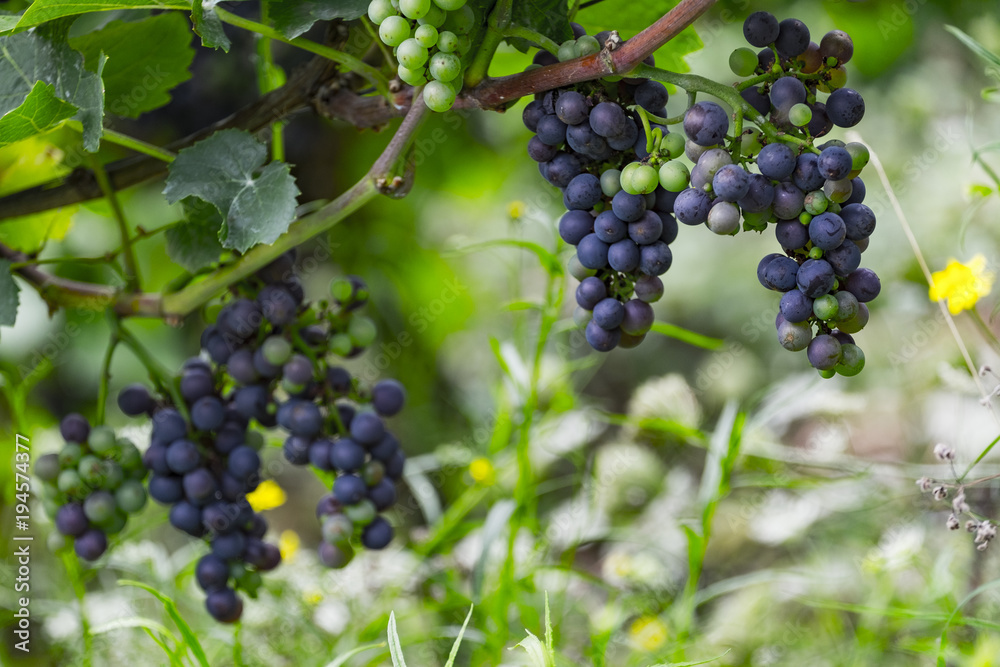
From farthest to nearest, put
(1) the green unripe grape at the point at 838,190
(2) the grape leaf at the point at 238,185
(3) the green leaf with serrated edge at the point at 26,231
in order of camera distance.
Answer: (3) the green leaf with serrated edge at the point at 26,231, (2) the grape leaf at the point at 238,185, (1) the green unripe grape at the point at 838,190

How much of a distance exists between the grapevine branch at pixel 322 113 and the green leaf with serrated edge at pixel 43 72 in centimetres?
9

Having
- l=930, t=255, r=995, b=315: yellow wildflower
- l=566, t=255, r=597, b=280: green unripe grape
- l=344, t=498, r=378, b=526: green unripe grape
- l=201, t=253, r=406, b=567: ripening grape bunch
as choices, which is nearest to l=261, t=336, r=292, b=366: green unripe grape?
l=201, t=253, r=406, b=567: ripening grape bunch

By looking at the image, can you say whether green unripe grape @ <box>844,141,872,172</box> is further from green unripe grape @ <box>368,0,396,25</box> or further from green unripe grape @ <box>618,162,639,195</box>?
green unripe grape @ <box>368,0,396,25</box>

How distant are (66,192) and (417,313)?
579mm

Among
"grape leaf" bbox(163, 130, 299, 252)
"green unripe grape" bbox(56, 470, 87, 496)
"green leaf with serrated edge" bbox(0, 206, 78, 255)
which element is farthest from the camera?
"green leaf with serrated edge" bbox(0, 206, 78, 255)

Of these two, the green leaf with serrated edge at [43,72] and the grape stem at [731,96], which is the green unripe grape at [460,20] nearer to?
the grape stem at [731,96]

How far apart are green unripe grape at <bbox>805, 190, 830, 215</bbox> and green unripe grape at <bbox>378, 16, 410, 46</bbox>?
19 centimetres

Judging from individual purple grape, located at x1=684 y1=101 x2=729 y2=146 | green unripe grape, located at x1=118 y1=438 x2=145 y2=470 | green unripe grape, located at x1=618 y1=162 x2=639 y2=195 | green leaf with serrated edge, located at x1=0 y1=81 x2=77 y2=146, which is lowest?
green unripe grape, located at x1=118 y1=438 x2=145 y2=470

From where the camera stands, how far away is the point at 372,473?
1.70 ft

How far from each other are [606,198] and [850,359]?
0.44 feet

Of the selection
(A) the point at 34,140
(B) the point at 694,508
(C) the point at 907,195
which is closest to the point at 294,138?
(A) the point at 34,140

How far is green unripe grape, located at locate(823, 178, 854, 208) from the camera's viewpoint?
31 centimetres

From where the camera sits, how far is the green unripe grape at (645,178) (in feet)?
1.09

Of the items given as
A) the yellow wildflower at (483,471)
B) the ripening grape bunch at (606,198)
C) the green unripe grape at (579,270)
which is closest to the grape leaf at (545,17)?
the ripening grape bunch at (606,198)
